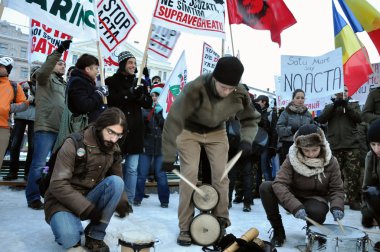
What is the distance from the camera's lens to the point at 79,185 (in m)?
2.95

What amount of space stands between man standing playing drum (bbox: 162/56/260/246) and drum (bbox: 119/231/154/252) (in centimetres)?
66

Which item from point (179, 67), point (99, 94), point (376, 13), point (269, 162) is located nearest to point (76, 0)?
point (99, 94)

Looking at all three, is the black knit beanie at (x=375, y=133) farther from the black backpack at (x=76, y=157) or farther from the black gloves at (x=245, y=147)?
the black backpack at (x=76, y=157)

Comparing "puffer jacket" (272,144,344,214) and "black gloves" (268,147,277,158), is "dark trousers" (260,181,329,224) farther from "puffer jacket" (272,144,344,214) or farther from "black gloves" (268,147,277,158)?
"black gloves" (268,147,277,158)

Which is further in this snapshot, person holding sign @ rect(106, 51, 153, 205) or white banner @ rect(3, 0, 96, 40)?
person holding sign @ rect(106, 51, 153, 205)

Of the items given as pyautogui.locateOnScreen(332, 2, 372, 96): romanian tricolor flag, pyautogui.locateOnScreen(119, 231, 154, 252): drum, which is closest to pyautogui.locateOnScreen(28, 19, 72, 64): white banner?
pyautogui.locateOnScreen(119, 231, 154, 252): drum

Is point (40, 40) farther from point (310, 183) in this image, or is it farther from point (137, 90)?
point (310, 183)

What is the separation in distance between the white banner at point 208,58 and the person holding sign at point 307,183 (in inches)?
191

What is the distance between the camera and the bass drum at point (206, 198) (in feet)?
10.7

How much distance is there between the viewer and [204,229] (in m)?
3.03

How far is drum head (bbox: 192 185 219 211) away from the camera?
327 cm

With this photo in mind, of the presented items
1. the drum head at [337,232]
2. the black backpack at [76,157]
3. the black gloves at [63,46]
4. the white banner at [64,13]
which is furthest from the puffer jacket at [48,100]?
the drum head at [337,232]

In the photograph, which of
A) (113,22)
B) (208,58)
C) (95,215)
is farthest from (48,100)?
(208,58)

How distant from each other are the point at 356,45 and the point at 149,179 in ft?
→ 15.4
